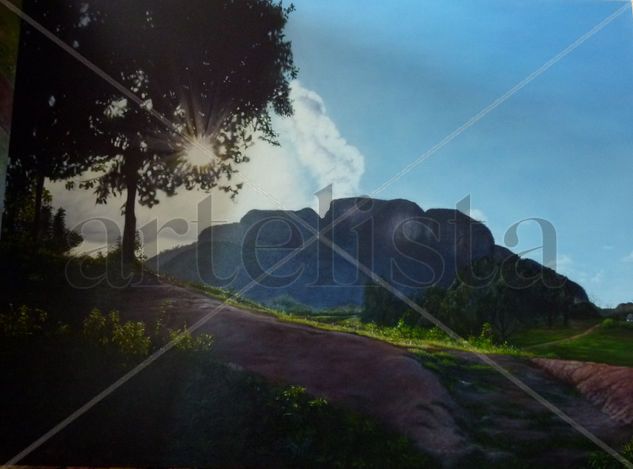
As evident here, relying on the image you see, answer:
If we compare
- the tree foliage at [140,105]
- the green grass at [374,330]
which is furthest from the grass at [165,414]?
the tree foliage at [140,105]

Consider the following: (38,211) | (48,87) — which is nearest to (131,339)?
(38,211)

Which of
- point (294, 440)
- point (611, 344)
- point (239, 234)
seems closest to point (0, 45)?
point (239, 234)

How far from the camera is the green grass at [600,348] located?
11.5 feet

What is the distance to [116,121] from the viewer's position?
3658 mm

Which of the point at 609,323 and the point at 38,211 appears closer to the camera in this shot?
the point at 38,211

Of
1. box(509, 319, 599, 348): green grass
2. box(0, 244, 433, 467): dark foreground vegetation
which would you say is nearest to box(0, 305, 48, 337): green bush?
box(0, 244, 433, 467): dark foreground vegetation

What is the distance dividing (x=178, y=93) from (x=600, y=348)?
3492 mm

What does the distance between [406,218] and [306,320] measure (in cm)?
101

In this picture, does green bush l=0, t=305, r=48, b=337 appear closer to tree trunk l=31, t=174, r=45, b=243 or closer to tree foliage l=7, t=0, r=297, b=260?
tree trunk l=31, t=174, r=45, b=243

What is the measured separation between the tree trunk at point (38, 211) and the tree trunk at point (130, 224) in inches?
22.0

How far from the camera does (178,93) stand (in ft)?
12.1

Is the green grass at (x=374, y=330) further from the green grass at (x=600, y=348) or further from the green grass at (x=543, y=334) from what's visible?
the green grass at (x=600, y=348)

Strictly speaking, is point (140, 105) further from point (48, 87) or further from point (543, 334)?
point (543, 334)

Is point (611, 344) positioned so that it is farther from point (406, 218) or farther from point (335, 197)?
point (335, 197)
